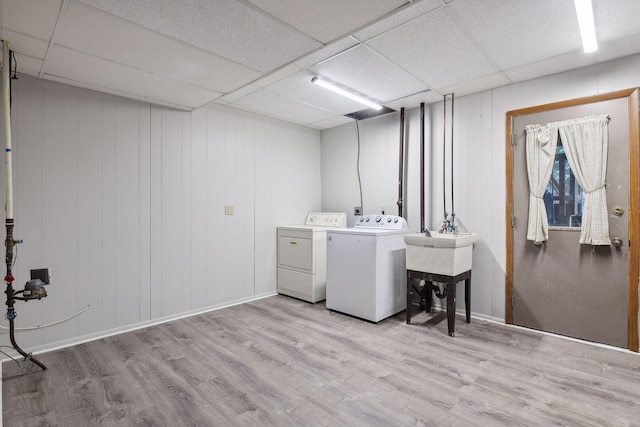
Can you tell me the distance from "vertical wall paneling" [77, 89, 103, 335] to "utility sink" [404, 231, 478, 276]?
2.86 metres

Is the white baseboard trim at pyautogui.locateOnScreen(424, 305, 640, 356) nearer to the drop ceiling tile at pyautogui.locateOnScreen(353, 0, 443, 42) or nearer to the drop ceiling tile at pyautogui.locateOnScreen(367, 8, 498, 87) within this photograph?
the drop ceiling tile at pyautogui.locateOnScreen(367, 8, 498, 87)

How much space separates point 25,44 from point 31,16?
1.35 feet

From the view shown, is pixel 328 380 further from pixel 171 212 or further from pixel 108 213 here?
pixel 108 213

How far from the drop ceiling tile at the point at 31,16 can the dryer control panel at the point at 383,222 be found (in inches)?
123

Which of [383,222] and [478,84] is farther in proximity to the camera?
[383,222]

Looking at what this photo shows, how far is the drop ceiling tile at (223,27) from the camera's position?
172 cm

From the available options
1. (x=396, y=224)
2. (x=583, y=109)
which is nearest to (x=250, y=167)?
(x=396, y=224)

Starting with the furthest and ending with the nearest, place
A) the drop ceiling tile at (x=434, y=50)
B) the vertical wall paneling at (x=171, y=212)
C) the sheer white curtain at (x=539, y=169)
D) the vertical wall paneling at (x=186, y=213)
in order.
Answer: the vertical wall paneling at (x=186, y=213) → the vertical wall paneling at (x=171, y=212) → the sheer white curtain at (x=539, y=169) → the drop ceiling tile at (x=434, y=50)

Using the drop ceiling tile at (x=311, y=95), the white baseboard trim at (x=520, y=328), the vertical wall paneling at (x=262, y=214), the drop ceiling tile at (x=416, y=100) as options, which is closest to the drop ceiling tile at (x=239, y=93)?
the drop ceiling tile at (x=311, y=95)

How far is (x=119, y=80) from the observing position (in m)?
2.59

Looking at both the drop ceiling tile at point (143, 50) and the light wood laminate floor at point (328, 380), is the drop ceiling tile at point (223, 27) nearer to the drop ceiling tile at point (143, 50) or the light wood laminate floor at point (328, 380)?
the drop ceiling tile at point (143, 50)

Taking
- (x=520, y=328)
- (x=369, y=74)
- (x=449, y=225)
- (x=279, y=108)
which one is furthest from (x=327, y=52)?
(x=520, y=328)

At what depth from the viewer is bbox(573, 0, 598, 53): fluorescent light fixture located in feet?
6.02

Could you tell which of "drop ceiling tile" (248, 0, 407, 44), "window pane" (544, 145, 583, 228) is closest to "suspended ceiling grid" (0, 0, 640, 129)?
"drop ceiling tile" (248, 0, 407, 44)
